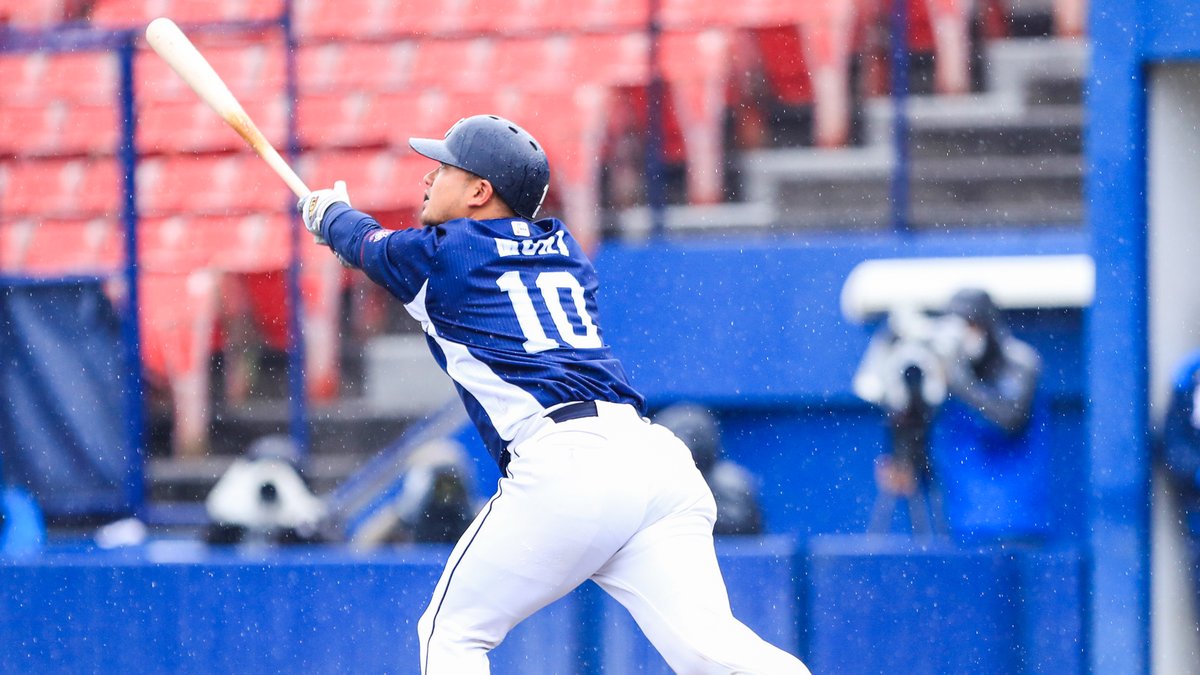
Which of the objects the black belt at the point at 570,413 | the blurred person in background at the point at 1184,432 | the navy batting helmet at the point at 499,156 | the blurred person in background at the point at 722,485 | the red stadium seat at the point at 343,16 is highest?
the red stadium seat at the point at 343,16

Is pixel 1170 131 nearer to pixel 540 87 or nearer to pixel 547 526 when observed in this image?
pixel 547 526

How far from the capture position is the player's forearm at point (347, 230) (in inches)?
147

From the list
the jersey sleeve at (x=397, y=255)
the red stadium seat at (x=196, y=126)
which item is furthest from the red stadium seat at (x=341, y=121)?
the jersey sleeve at (x=397, y=255)

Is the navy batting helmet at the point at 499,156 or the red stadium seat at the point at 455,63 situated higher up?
the red stadium seat at the point at 455,63

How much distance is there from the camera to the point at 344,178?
8234 millimetres

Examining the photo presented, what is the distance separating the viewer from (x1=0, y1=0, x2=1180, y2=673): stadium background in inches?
195

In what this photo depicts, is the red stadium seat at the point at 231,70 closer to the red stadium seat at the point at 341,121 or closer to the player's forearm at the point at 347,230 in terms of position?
the red stadium seat at the point at 341,121

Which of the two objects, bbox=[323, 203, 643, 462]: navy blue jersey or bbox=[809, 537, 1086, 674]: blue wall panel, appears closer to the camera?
bbox=[323, 203, 643, 462]: navy blue jersey

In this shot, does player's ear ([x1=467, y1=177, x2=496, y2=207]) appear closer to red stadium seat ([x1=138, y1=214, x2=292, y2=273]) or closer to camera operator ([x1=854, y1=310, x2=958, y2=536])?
camera operator ([x1=854, y1=310, x2=958, y2=536])

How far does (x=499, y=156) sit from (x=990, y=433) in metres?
2.95

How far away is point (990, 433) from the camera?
238 inches

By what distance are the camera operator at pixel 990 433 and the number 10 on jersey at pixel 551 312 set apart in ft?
8.62

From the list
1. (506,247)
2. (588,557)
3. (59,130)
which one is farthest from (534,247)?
(59,130)

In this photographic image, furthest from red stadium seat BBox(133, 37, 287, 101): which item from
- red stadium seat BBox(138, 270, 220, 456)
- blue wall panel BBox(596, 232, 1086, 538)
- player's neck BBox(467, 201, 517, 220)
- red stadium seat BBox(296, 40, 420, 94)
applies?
player's neck BBox(467, 201, 517, 220)
